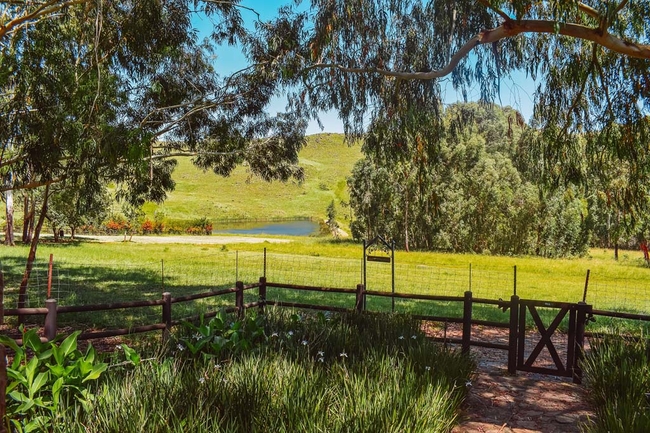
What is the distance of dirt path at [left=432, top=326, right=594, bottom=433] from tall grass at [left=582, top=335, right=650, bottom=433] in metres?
0.25

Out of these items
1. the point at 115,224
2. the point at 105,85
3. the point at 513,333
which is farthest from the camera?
the point at 115,224

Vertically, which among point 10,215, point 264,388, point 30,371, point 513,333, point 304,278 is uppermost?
point 10,215

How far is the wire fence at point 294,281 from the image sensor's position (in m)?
12.6

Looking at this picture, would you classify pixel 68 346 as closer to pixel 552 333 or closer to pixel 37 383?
pixel 37 383

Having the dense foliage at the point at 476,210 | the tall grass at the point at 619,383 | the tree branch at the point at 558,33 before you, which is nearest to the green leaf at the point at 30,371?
the tall grass at the point at 619,383

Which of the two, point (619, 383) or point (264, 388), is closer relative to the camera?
point (264, 388)

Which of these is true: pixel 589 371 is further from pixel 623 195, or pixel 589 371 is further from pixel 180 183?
pixel 180 183

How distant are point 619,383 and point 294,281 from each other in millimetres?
11050

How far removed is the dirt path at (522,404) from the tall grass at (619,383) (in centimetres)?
25

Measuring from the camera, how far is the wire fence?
1256 cm

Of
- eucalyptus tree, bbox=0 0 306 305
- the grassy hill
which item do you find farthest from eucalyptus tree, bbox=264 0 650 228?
the grassy hill

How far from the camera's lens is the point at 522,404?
525 centimetres

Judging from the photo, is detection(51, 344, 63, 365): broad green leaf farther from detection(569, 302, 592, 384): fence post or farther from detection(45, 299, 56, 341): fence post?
detection(569, 302, 592, 384): fence post

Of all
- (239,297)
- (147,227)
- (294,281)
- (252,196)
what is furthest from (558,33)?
(252,196)
